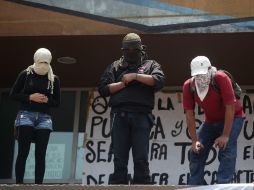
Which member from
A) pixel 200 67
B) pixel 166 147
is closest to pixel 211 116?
pixel 200 67

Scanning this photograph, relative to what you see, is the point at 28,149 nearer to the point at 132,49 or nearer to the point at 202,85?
the point at 132,49

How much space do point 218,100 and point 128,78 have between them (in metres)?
0.85

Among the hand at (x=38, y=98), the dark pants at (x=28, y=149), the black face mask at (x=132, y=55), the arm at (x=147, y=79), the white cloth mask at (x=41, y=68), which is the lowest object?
the dark pants at (x=28, y=149)

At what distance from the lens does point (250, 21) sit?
8.48 meters

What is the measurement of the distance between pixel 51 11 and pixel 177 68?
2.27 metres

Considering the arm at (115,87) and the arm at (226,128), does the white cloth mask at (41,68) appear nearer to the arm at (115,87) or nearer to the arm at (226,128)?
the arm at (115,87)

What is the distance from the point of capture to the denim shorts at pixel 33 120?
595 cm

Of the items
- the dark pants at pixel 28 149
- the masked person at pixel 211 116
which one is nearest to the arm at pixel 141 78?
the masked person at pixel 211 116

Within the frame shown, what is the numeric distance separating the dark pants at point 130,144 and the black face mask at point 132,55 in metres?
0.54

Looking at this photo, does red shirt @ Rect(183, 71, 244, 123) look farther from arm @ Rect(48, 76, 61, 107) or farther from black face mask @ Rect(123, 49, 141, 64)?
arm @ Rect(48, 76, 61, 107)

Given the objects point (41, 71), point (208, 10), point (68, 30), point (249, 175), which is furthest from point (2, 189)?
point (249, 175)

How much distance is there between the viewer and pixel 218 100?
220 inches

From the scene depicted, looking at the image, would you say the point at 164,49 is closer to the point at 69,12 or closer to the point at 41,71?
the point at 69,12

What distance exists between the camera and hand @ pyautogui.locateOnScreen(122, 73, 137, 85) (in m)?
5.66
